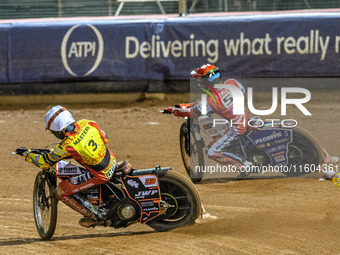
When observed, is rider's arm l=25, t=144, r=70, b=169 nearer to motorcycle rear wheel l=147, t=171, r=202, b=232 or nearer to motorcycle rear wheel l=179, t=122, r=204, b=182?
motorcycle rear wheel l=147, t=171, r=202, b=232

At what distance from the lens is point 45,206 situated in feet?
25.4

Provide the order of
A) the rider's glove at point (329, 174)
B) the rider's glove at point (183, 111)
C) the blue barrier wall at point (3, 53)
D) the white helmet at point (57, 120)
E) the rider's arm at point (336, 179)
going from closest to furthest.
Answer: the white helmet at point (57, 120)
the rider's arm at point (336, 179)
the rider's glove at point (329, 174)
the rider's glove at point (183, 111)
the blue barrier wall at point (3, 53)

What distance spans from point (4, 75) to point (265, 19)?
6.45 metres

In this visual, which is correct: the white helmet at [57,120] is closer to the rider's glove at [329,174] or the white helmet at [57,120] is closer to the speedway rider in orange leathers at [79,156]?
the speedway rider in orange leathers at [79,156]

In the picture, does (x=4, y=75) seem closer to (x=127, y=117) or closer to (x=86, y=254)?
(x=127, y=117)

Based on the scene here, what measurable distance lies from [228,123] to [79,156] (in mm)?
3309

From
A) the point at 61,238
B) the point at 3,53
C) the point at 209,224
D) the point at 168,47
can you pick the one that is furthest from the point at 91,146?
the point at 3,53

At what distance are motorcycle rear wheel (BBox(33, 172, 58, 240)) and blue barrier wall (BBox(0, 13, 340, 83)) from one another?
8396 millimetres

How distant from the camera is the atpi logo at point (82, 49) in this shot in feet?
52.4

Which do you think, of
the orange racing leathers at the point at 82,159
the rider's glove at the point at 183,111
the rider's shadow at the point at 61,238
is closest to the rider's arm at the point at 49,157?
the orange racing leathers at the point at 82,159

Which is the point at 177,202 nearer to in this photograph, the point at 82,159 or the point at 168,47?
the point at 82,159

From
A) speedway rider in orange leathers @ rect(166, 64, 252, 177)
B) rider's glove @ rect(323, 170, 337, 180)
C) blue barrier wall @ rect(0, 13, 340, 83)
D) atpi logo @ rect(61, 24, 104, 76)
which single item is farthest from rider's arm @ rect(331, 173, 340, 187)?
atpi logo @ rect(61, 24, 104, 76)

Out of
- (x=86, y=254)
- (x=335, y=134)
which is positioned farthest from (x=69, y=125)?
(x=335, y=134)

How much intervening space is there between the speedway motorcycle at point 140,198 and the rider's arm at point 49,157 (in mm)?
91
